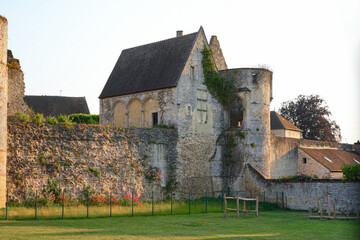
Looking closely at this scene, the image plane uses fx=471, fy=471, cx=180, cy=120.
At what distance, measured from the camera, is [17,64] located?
33.6m

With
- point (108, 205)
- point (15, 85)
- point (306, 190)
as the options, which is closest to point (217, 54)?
point (306, 190)

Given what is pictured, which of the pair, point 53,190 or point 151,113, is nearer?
point 53,190

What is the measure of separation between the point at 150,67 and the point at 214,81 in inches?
212

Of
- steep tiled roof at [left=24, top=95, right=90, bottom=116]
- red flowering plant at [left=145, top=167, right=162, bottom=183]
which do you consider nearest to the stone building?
red flowering plant at [left=145, top=167, right=162, bottom=183]

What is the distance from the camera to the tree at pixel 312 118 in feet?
225

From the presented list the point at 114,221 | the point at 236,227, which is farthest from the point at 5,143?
the point at 236,227

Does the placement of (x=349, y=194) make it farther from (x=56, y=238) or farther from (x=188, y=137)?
(x=56, y=238)

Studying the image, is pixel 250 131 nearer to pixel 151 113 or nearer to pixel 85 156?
pixel 151 113

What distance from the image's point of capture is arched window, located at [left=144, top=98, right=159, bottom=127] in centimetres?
3647

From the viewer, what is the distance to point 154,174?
106 feet

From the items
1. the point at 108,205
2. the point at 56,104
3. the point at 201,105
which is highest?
the point at 56,104

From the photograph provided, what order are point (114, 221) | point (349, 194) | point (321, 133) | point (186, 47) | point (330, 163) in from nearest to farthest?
point (114, 221), point (349, 194), point (186, 47), point (330, 163), point (321, 133)

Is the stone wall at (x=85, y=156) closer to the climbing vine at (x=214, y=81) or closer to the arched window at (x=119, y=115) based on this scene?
the climbing vine at (x=214, y=81)

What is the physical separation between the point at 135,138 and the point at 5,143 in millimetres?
9442
